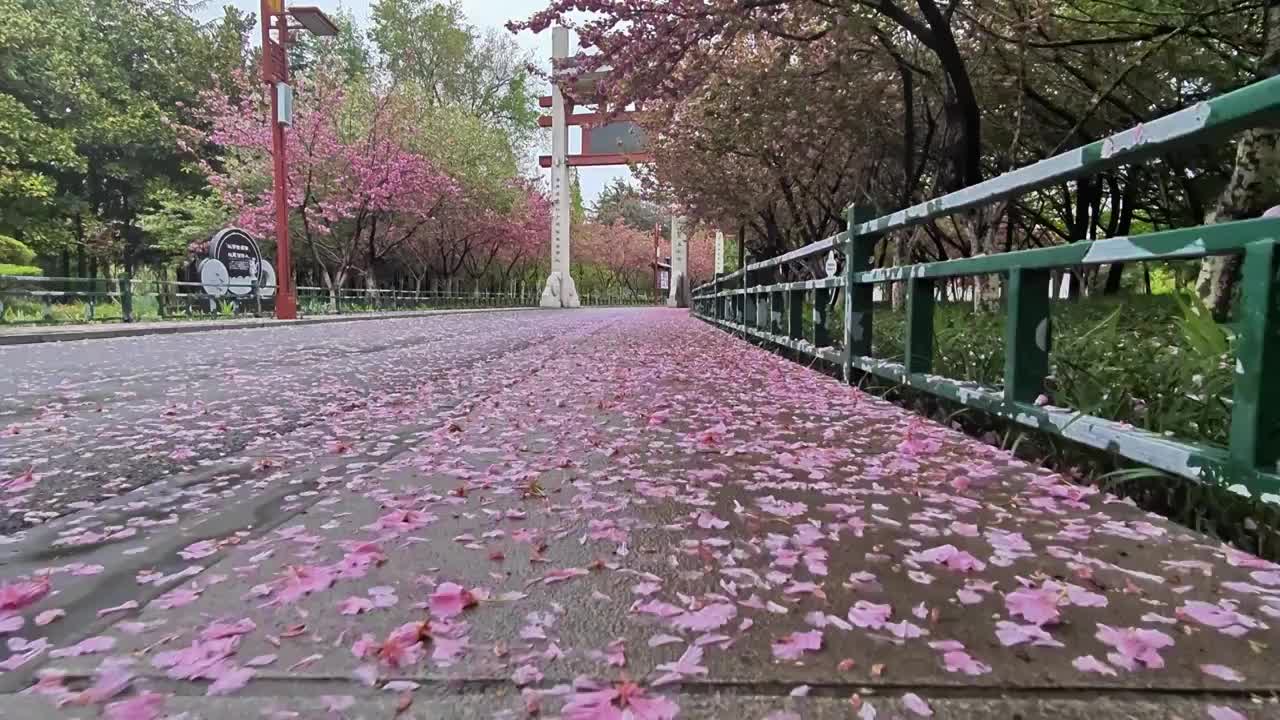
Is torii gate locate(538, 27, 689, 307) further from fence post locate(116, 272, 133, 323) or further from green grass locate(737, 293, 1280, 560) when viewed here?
green grass locate(737, 293, 1280, 560)

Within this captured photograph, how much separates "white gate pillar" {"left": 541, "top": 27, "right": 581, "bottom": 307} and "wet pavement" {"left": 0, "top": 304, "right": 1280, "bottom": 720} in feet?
119

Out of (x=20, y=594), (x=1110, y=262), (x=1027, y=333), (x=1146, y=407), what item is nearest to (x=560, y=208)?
(x=1027, y=333)

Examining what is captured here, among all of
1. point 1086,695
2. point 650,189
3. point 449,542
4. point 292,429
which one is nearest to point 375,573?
point 449,542

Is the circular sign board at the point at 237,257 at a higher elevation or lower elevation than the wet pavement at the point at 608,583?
higher

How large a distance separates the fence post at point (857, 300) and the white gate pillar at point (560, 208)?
112 feet

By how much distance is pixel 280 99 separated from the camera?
17.1 meters

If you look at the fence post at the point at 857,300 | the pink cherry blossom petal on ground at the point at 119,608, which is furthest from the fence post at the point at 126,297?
the pink cherry blossom petal on ground at the point at 119,608

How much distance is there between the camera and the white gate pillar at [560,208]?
127 feet

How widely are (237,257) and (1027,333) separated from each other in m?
19.1

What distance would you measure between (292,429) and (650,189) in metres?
15.5

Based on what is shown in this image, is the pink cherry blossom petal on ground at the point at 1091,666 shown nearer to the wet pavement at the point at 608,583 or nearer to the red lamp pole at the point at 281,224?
the wet pavement at the point at 608,583

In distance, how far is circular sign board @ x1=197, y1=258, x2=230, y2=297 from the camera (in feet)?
58.0

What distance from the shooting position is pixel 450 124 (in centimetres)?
2842

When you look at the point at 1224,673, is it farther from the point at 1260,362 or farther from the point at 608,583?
the point at 608,583
